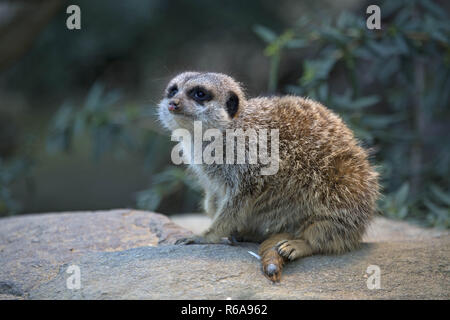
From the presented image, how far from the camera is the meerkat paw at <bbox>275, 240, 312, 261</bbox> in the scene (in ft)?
9.88

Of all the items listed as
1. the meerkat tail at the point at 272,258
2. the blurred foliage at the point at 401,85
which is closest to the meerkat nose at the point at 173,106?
the meerkat tail at the point at 272,258

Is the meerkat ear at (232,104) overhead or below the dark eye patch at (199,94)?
below

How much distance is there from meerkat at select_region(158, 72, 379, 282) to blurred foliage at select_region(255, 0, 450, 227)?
4.39 feet

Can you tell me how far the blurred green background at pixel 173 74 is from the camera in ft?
16.2

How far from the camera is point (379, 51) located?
4.76 meters

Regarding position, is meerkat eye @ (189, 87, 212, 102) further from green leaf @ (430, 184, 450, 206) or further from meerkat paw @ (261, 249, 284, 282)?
green leaf @ (430, 184, 450, 206)

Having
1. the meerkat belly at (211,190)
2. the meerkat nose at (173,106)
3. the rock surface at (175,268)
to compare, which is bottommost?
the rock surface at (175,268)

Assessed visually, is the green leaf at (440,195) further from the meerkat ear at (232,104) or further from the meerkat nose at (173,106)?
the meerkat nose at (173,106)

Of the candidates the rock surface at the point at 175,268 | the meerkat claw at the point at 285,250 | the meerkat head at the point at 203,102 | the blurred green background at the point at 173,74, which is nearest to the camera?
the rock surface at the point at 175,268

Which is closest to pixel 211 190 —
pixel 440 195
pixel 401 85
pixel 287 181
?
pixel 287 181

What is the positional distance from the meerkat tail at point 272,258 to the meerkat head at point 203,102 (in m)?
0.77

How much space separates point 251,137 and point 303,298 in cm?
112

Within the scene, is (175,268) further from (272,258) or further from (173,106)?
(173,106)
